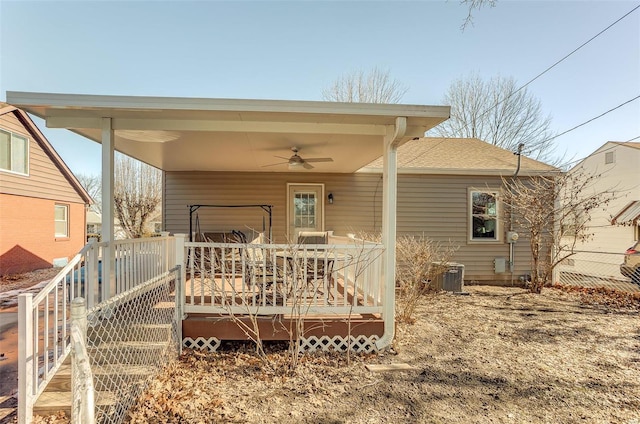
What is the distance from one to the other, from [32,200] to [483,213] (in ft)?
44.6

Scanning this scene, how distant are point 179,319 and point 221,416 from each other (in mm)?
1563

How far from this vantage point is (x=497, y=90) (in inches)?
720

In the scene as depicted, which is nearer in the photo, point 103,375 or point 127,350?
point 103,375

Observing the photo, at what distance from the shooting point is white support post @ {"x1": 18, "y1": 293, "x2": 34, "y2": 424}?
175cm

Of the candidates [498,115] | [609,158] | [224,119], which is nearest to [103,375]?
[224,119]

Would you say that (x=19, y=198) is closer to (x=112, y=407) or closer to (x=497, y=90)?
(x=112, y=407)

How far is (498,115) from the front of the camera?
60.3 ft

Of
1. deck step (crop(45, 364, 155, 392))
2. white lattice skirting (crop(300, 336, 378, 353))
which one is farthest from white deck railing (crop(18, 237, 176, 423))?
white lattice skirting (crop(300, 336, 378, 353))

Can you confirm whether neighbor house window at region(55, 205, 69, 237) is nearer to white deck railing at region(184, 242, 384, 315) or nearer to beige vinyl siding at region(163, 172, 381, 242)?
beige vinyl siding at region(163, 172, 381, 242)

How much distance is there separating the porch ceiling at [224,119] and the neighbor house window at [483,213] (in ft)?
14.3

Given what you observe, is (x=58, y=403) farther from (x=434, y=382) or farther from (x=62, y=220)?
(x=62, y=220)

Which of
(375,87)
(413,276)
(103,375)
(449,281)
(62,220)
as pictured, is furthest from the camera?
(375,87)

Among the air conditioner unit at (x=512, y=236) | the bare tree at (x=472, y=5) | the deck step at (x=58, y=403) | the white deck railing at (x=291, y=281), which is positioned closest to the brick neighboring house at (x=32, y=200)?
the white deck railing at (x=291, y=281)

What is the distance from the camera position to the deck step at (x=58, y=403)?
255 cm
